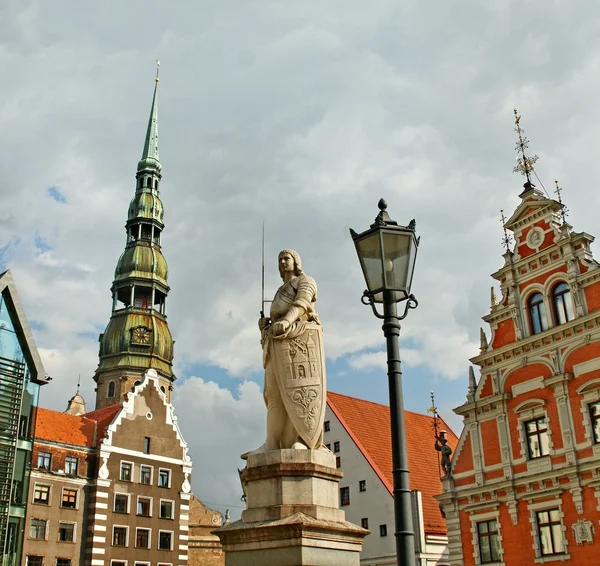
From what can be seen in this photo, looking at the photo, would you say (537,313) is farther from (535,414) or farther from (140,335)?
(140,335)

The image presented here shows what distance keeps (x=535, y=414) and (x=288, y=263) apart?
60.3ft

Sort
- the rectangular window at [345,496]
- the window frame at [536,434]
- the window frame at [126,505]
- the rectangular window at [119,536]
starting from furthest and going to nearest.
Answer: the window frame at [126,505]
the rectangular window at [119,536]
the rectangular window at [345,496]
the window frame at [536,434]

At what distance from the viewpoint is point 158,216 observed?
6731cm

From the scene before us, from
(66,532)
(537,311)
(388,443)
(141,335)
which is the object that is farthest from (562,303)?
(141,335)

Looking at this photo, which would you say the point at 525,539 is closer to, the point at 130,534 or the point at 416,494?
the point at 416,494

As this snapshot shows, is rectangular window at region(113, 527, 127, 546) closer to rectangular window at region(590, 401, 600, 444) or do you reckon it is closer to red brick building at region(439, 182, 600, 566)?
red brick building at region(439, 182, 600, 566)

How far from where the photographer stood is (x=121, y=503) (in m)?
36.2

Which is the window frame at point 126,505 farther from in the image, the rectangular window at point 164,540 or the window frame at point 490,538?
the window frame at point 490,538

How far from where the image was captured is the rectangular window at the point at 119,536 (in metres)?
35.1

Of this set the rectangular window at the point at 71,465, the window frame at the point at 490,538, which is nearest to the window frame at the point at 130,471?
the rectangular window at the point at 71,465

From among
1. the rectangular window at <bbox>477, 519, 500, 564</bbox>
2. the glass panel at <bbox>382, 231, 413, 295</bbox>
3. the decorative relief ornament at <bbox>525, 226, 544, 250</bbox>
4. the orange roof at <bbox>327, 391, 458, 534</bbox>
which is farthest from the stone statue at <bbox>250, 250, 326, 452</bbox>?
the orange roof at <bbox>327, 391, 458, 534</bbox>

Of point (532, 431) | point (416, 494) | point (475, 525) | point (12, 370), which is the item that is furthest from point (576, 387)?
point (12, 370)

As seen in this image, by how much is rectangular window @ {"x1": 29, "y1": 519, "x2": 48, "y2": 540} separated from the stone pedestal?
29.0 meters

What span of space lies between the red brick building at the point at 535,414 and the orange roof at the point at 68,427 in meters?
20.3
